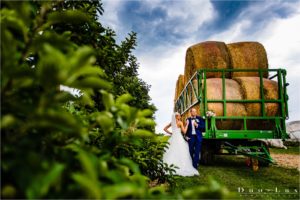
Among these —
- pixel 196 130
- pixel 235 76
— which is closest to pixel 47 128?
pixel 196 130

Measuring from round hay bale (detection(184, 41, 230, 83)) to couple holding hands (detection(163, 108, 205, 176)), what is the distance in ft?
7.11

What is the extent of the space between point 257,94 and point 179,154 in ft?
9.68

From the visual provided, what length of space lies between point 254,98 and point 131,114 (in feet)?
30.1

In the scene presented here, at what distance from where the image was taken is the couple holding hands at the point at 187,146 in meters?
9.27

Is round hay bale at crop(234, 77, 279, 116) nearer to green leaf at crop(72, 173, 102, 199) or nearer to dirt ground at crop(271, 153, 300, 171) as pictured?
dirt ground at crop(271, 153, 300, 171)

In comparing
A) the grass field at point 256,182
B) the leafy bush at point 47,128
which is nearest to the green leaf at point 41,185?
the leafy bush at point 47,128

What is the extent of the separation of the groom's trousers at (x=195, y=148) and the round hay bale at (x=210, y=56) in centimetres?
238

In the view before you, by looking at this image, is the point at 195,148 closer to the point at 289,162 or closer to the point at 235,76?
the point at 235,76

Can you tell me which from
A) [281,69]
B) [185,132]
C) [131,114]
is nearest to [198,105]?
[185,132]

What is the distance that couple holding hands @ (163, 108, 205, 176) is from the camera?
9.27 metres

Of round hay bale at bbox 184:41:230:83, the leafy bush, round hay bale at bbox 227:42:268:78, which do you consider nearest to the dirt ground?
round hay bale at bbox 227:42:268:78

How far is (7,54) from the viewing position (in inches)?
43.6

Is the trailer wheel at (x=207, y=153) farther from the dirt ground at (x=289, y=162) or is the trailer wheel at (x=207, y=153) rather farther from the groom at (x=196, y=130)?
the dirt ground at (x=289, y=162)

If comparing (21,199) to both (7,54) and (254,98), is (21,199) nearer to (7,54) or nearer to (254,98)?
(7,54)
